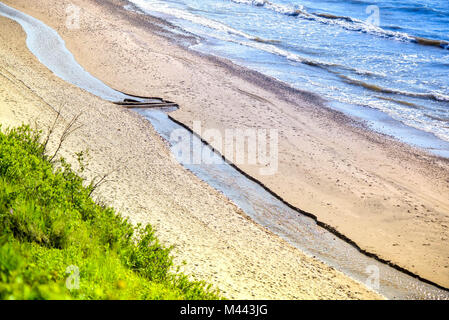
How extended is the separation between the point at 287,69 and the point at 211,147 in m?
10.7

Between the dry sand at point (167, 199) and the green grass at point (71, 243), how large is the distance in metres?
1.08

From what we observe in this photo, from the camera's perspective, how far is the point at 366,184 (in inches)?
509

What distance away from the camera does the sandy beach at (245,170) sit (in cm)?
878

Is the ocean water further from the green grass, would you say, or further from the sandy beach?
the green grass

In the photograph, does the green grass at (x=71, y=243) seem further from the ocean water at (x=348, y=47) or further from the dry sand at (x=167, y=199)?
the ocean water at (x=348, y=47)

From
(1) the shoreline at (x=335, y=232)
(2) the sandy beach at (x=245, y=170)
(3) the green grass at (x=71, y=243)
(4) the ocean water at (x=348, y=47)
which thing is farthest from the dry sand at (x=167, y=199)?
(4) the ocean water at (x=348, y=47)

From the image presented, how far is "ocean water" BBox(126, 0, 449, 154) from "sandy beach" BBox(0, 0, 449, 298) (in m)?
2.53

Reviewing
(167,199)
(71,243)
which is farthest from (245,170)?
(71,243)

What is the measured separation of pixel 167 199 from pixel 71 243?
4.24 meters

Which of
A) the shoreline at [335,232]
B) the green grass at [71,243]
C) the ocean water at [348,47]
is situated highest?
the ocean water at [348,47]

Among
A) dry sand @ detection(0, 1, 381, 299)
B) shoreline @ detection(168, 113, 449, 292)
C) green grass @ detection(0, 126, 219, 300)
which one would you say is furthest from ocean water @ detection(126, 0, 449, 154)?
green grass @ detection(0, 126, 219, 300)

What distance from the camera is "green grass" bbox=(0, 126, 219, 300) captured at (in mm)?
5090
